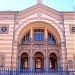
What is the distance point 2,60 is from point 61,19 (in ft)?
31.2

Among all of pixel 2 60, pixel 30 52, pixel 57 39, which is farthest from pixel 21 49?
pixel 57 39

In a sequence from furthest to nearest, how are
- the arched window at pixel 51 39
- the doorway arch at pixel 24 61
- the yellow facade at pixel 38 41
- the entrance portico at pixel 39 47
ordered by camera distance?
the doorway arch at pixel 24 61, the arched window at pixel 51 39, the entrance portico at pixel 39 47, the yellow facade at pixel 38 41

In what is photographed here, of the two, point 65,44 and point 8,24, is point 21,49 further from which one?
point 65,44

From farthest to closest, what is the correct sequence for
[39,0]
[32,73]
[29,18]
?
[39,0] → [29,18] → [32,73]

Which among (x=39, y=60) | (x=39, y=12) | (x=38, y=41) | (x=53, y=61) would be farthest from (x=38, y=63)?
(x=39, y=12)

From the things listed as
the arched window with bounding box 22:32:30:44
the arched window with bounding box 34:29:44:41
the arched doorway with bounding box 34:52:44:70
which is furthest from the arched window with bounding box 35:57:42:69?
the arched window with bounding box 22:32:30:44

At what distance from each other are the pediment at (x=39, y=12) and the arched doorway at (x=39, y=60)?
5754mm

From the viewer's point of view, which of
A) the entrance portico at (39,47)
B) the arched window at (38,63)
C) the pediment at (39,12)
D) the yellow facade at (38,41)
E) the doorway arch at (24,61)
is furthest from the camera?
the arched window at (38,63)

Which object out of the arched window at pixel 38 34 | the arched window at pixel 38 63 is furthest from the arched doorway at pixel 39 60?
the arched window at pixel 38 34

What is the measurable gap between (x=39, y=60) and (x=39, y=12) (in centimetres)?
709

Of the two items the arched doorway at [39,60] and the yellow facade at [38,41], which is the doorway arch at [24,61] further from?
the arched doorway at [39,60]

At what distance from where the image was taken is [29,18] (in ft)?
83.8

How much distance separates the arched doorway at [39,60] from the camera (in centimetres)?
2736

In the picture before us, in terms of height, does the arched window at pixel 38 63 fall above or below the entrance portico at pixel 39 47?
below
